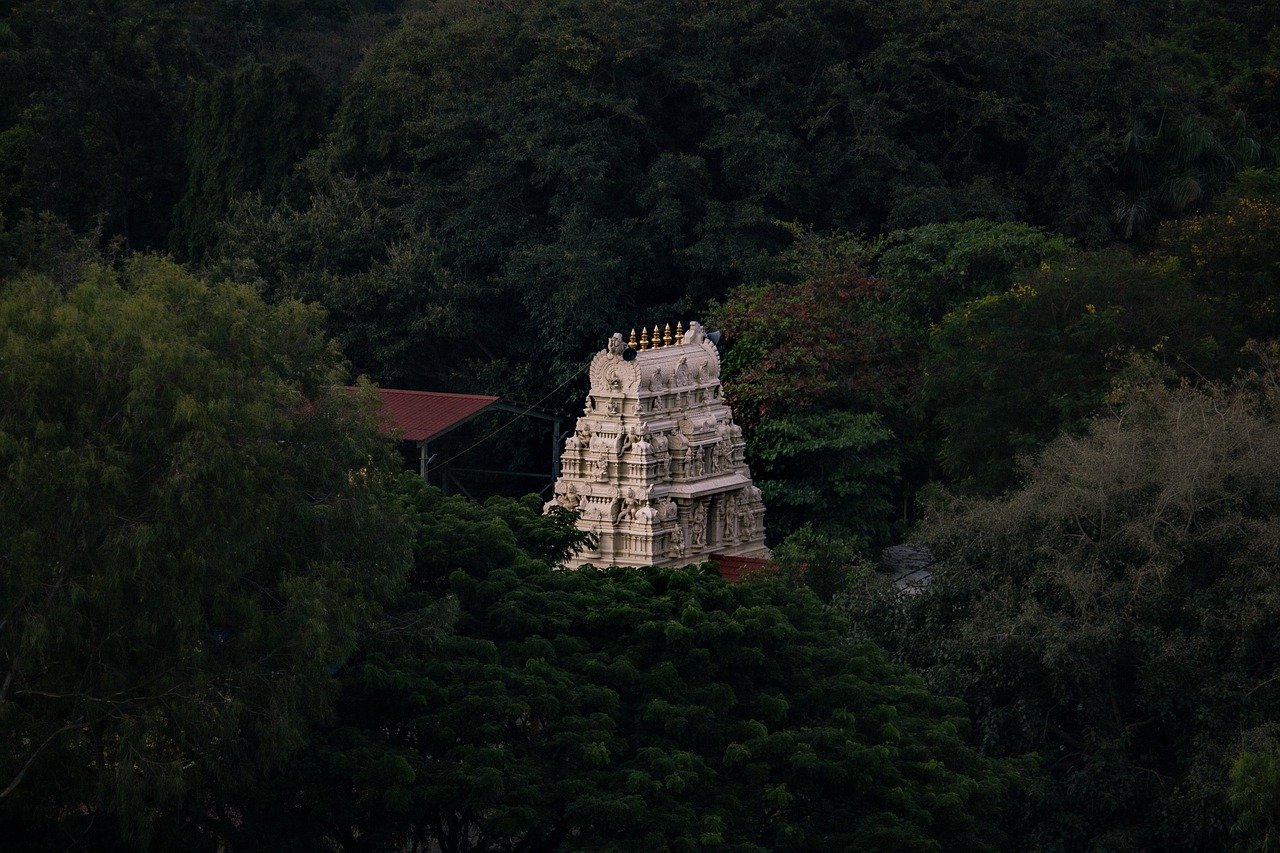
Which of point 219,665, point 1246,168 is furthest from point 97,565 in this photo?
point 1246,168

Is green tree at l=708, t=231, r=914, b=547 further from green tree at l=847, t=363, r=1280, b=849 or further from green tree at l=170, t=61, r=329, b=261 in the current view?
green tree at l=170, t=61, r=329, b=261

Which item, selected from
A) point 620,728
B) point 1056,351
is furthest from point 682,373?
point 620,728

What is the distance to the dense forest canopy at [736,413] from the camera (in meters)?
20.3

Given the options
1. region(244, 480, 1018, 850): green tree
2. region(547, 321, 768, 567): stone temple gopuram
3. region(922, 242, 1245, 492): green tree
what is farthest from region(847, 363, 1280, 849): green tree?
region(922, 242, 1245, 492): green tree

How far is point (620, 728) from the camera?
23.8 meters

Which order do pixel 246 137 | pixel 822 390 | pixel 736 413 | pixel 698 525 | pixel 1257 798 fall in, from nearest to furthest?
pixel 1257 798, pixel 698 525, pixel 822 390, pixel 736 413, pixel 246 137

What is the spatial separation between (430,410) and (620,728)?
45.4 feet

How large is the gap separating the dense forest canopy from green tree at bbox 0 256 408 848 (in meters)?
0.05

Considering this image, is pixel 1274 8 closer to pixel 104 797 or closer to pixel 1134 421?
pixel 1134 421

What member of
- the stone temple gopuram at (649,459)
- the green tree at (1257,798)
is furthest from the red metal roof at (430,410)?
the green tree at (1257,798)

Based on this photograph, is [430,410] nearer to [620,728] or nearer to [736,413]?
[736,413]

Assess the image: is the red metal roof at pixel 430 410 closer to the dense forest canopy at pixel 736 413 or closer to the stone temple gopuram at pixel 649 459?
the stone temple gopuram at pixel 649 459

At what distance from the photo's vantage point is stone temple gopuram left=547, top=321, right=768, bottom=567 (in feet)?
114

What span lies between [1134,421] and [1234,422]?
176 cm
